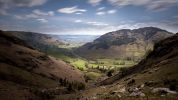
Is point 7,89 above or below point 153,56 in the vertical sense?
below

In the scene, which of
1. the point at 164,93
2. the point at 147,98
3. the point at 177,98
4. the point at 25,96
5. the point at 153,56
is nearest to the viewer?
the point at 177,98

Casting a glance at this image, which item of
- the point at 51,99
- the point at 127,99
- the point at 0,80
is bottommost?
the point at 51,99

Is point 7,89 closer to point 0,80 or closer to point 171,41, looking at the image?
point 0,80

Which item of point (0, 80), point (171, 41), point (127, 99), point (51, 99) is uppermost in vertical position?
point (171, 41)

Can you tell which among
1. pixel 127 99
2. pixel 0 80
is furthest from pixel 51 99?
pixel 127 99

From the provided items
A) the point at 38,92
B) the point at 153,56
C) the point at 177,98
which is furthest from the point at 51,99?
the point at 177,98

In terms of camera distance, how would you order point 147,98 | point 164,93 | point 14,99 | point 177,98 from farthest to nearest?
point 14,99 → point 164,93 → point 147,98 → point 177,98

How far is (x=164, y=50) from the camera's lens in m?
178

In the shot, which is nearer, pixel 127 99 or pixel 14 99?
pixel 127 99

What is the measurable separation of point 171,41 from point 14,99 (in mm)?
132606

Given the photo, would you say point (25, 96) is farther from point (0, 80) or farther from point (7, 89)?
point (0, 80)

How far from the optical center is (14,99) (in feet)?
541

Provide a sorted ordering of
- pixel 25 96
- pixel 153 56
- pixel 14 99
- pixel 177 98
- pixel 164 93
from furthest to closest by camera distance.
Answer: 1. pixel 153 56
2. pixel 25 96
3. pixel 14 99
4. pixel 164 93
5. pixel 177 98

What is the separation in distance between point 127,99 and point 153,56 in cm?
13819
